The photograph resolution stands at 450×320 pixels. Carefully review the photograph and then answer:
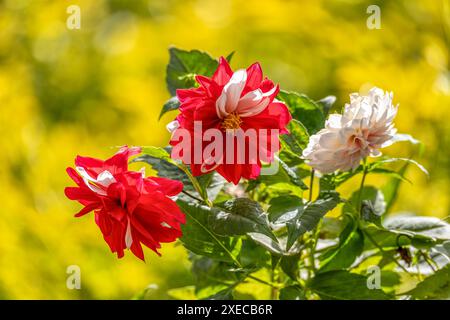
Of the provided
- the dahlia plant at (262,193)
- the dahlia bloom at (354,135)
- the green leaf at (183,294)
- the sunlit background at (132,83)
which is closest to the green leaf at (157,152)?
the dahlia plant at (262,193)

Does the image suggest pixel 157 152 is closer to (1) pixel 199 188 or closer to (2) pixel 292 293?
(1) pixel 199 188

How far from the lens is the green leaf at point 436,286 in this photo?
2.14 ft

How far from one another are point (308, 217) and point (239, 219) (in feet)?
0.16

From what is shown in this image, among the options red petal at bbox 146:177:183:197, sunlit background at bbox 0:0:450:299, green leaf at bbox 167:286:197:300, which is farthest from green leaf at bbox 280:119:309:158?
sunlit background at bbox 0:0:450:299

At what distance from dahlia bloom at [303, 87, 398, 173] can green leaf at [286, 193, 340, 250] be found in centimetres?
2

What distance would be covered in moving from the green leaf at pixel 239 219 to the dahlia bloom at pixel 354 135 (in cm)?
6

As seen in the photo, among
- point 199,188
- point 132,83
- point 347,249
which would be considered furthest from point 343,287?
point 132,83

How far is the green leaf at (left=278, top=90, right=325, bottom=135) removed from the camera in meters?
0.67

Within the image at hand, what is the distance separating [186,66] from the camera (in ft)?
2.34

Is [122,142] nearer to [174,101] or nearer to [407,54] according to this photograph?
[407,54]

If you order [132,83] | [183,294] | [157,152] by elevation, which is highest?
[132,83]

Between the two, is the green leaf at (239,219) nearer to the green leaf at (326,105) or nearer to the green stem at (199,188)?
the green stem at (199,188)
